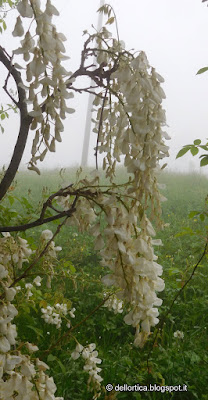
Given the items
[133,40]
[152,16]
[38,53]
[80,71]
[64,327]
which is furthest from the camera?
[133,40]

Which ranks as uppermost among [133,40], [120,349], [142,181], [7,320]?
[133,40]

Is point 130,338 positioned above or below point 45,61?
below

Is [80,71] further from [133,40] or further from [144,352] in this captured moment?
[133,40]

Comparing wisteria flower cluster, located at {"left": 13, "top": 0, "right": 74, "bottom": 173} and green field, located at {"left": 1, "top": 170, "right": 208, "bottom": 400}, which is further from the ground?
wisteria flower cluster, located at {"left": 13, "top": 0, "right": 74, "bottom": 173}

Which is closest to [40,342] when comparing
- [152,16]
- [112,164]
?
[112,164]

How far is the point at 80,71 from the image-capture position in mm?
744

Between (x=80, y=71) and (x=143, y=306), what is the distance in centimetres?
44

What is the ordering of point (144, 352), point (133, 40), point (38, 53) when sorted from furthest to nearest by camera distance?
point (133, 40)
point (144, 352)
point (38, 53)

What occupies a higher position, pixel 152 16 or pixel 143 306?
pixel 152 16

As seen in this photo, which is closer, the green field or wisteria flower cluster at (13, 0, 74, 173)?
wisteria flower cluster at (13, 0, 74, 173)

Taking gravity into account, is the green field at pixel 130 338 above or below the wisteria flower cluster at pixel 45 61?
below

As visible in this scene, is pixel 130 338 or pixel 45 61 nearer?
pixel 45 61

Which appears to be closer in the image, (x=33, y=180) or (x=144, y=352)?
(x=144, y=352)

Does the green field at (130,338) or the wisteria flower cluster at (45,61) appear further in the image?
the green field at (130,338)
